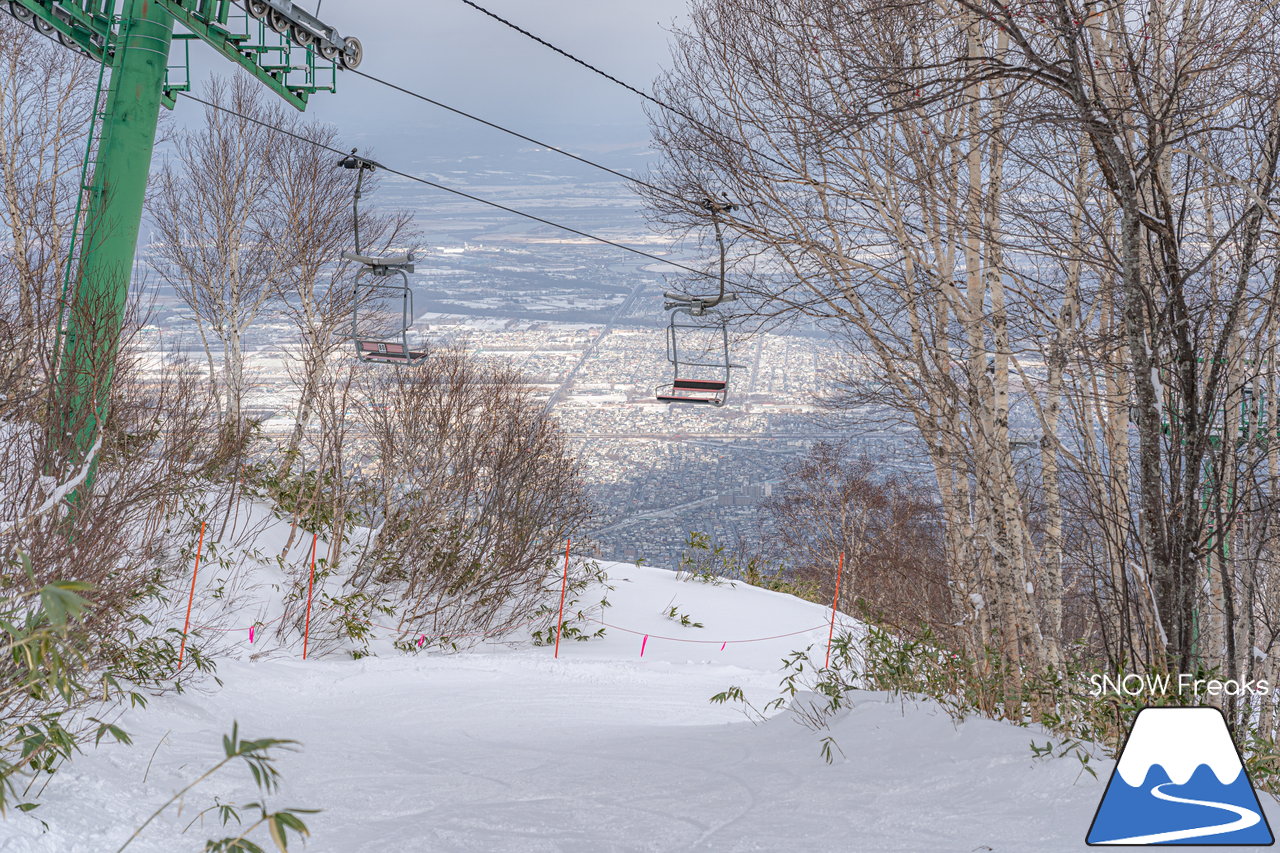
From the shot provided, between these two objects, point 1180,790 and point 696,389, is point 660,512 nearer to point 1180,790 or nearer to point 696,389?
point 696,389

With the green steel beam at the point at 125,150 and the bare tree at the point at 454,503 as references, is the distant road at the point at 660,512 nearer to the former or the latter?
the bare tree at the point at 454,503

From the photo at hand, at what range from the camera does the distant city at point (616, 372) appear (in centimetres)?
2779

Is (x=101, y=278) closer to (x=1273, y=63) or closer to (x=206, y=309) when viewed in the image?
(x=1273, y=63)

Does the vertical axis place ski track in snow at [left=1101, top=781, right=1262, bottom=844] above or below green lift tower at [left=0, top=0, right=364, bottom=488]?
below

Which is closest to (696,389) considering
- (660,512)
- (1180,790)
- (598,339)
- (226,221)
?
(1180,790)

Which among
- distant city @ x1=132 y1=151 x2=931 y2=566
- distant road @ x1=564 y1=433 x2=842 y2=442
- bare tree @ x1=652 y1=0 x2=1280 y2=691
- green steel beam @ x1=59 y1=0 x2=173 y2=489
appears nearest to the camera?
bare tree @ x1=652 y1=0 x2=1280 y2=691

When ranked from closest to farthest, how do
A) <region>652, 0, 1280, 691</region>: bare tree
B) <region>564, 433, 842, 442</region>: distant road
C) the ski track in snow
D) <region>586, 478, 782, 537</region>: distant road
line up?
the ski track in snow < <region>652, 0, 1280, 691</region>: bare tree < <region>586, 478, 782, 537</region>: distant road < <region>564, 433, 842, 442</region>: distant road

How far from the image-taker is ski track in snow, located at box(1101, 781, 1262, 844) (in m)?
3.50

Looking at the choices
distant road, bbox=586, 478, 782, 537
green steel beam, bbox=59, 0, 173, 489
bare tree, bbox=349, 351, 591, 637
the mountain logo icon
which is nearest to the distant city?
distant road, bbox=586, 478, 782, 537

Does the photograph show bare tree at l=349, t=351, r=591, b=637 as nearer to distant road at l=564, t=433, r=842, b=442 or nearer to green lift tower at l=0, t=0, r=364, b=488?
green lift tower at l=0, t=0, r=364, b=488

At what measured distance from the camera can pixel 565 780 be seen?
18.9 feet

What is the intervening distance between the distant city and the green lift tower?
3773 millimetres

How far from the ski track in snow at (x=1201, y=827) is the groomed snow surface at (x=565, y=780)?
0.62 ft

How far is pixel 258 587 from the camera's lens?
40.8 ft
